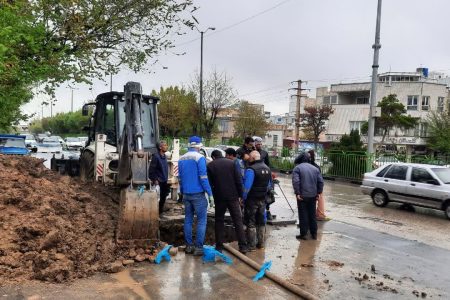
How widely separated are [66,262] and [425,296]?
16.2 feet

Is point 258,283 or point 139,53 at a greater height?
point 139,53

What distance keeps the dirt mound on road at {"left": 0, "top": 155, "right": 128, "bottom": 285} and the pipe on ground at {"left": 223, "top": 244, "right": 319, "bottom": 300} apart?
5.95 feet

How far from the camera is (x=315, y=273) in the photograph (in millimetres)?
7152

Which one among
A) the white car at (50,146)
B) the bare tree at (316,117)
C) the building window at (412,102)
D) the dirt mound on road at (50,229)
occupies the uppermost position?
the building window at (412,102)

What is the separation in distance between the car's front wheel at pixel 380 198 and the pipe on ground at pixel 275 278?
29.6 feet

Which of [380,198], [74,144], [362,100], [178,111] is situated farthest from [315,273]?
[362,100]

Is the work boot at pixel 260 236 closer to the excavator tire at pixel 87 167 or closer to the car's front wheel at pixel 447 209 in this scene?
the excavator tire at pixel 87 167

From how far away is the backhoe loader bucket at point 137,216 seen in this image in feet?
24.7

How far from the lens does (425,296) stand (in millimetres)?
6355

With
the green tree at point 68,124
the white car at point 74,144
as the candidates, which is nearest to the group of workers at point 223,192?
the white car at point 74,144

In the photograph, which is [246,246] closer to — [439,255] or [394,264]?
[394,264]

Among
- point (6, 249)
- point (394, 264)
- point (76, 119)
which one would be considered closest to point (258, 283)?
point (394, 264)

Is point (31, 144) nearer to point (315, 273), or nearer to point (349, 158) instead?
point (349, 158)

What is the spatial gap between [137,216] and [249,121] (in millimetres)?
44207
